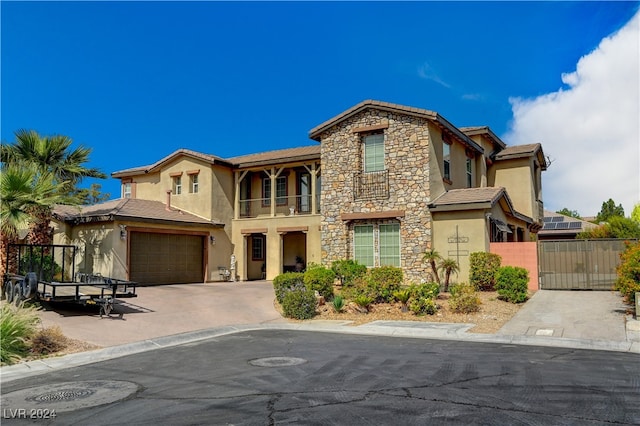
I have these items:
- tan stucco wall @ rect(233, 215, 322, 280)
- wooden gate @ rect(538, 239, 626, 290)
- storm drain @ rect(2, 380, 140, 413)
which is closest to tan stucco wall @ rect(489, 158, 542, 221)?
wooden gate @ rect(538, 239, 626, 290)

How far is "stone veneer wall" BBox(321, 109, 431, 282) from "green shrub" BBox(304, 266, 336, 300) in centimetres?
361

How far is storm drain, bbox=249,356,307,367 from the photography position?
29.8 ft

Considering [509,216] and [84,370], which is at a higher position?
[509,216]

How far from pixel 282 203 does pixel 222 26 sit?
11120 millimetres

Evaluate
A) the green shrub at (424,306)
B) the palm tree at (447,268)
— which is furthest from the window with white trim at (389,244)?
the green shrub at (424,306)

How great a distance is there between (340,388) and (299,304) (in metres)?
9.00

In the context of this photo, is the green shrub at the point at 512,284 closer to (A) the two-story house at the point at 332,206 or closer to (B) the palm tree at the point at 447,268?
(B) the palm tree at the point at 447,268

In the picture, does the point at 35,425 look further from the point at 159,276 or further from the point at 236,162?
the point at 236,162

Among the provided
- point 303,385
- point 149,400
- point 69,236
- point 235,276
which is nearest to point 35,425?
point 149,400

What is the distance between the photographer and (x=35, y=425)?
5812mm

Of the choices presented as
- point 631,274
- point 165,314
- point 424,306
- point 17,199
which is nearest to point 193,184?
point 17,199

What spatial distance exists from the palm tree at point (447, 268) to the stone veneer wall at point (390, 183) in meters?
0.77

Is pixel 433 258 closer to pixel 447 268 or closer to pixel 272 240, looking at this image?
pixel 447 268

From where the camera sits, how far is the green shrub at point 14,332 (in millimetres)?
9758
